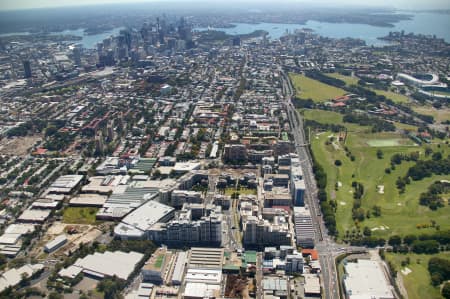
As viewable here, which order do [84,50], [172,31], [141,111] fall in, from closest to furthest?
[141,111]
[84,50]
[172,31]

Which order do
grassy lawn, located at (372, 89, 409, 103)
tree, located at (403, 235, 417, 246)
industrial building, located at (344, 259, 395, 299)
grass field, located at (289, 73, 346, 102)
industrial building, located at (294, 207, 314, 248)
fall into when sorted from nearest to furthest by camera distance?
industrial building, located at (344, 259, 395, 299)
industrial building, located at (294, 207, 314, 248)
tree, located at (403, 235, 417, 246)
grassy lawn, located at (372, 89, 409, 103)
grass field, located at (289, 73, 346, 102)

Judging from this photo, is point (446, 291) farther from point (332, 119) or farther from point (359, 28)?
point (359, 28)

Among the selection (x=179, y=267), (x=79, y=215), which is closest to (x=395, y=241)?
(x=179, y=267)

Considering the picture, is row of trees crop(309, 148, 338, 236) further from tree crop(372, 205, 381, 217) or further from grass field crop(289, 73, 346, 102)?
grass field crop(289, 73, 346, 102)

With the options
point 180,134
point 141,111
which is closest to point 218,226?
point 180,134

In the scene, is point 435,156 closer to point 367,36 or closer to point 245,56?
point 245,56

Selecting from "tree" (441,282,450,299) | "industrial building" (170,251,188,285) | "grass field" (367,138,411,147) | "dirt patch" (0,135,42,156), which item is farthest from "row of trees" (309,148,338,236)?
"dirt patch" (0,135,42,156)

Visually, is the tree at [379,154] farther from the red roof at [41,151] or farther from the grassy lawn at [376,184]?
the red roof at [41,151]
